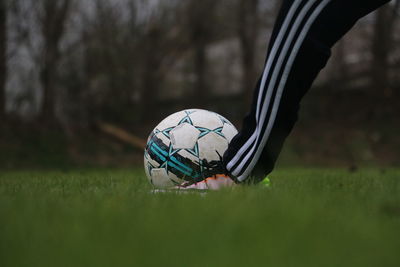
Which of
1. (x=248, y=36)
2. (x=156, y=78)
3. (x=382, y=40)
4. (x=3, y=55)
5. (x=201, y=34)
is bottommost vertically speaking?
(x=156, y=78)

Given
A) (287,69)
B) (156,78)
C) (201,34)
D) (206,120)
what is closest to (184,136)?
(206,120)

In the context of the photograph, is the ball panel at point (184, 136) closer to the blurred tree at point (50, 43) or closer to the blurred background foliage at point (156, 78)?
the blurred background foliage at point (156, 78)

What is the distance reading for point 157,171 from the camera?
303 cm

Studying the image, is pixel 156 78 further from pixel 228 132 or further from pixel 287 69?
pixel 287 69

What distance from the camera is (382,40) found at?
12633mm

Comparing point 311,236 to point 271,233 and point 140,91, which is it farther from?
point 140,91

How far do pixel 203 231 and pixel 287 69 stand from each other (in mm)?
1132

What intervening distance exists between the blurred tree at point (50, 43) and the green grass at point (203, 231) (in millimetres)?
9844

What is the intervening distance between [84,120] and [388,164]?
7.48m

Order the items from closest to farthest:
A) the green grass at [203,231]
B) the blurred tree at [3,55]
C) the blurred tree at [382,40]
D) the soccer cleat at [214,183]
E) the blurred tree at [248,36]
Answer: the green grass at [203,231], the soccer cleat at [214,183], the blurred tree at [3,55], the blurred tree at [382,40], the blurred tree at [248,36]

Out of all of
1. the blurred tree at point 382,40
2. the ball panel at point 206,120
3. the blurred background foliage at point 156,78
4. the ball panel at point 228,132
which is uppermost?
the ball panel at point 206,120

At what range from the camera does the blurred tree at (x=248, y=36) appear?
13.1 metres

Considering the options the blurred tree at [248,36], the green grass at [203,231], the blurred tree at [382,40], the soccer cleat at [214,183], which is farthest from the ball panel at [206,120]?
the blurred tree at [382,40]

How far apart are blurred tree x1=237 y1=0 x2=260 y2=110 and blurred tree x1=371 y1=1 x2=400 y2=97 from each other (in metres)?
3.12
